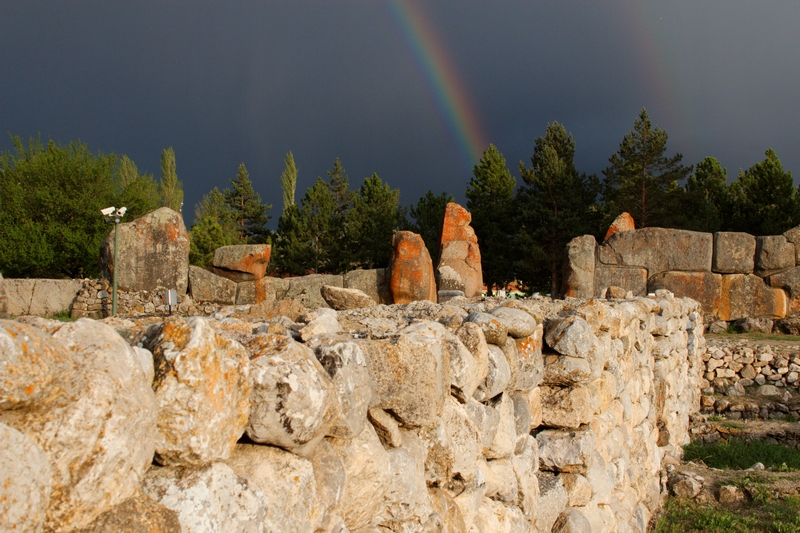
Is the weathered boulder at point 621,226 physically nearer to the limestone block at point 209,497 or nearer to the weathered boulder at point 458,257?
the weathered boulder at point 458,257

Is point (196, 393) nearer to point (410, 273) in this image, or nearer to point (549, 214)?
point (410, 273)

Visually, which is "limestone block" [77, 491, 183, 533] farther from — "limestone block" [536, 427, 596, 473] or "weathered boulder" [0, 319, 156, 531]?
"limestone block" [536, 427, 596, 473]

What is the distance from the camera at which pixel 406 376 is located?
2.21 meters

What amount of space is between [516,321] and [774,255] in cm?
1476

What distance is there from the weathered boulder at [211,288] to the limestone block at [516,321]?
1213cm

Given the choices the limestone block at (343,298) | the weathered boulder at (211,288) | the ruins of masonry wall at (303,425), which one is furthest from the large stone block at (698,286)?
the ruins of masonry wall at (303,425)

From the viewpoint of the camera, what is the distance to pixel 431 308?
4.50m

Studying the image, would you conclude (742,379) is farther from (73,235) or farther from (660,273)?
(73,235)

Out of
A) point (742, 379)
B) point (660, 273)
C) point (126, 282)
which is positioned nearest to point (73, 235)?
point (126, 282)

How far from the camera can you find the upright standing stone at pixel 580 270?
15.9 m


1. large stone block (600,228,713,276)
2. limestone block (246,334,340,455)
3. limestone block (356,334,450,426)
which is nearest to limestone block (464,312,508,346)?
limestone block (356,334,450,426)

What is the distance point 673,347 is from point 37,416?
8208 millimetres

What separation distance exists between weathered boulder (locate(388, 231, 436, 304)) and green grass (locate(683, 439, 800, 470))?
6645mm

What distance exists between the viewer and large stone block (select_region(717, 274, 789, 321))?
15.5 meters
